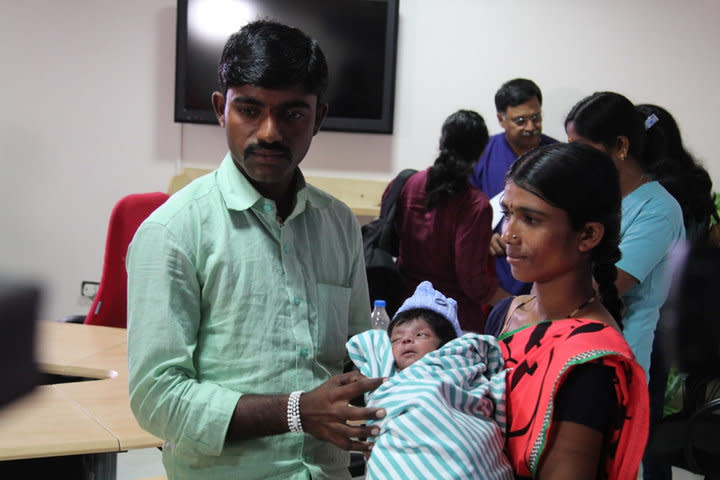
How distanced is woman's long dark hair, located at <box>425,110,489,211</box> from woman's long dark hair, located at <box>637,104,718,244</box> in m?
0.62

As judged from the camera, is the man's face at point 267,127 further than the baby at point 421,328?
No

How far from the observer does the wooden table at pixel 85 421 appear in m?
1.63

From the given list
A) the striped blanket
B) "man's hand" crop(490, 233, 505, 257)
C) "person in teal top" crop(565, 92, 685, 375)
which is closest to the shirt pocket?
the striped blanket

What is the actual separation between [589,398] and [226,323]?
1.82ft

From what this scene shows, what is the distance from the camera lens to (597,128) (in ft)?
6.36

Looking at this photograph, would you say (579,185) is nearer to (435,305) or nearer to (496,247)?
(435,305)

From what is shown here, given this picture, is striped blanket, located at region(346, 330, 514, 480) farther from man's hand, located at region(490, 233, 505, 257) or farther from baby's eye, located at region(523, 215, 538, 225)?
man's hand, located at region(490, 233, 505, 257)

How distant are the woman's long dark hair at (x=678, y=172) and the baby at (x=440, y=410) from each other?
49.2 inches

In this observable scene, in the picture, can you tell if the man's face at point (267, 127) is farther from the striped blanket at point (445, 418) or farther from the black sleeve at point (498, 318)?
the black sleeve at point (498, 318)

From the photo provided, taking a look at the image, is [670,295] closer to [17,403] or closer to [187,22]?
[17,403]

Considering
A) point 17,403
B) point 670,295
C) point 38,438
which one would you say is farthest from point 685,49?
point 17,403

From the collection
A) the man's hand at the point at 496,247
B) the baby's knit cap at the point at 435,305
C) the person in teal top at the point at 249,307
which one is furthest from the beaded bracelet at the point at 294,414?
the man's hand at the point at 496,247

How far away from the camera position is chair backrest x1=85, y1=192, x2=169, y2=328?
9.27ft

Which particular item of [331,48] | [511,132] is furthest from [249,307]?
[331,48]
